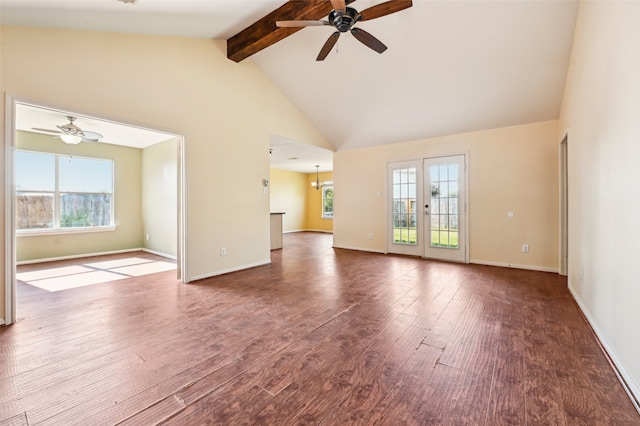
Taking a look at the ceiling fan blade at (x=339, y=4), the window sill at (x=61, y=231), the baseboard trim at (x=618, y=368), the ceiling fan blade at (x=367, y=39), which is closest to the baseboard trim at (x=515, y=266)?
the baseboard trim at (x=618, y=368)

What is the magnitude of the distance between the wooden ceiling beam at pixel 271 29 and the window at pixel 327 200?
7355mm

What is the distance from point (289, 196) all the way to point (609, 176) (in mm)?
9781

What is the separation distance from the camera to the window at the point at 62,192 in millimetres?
5277

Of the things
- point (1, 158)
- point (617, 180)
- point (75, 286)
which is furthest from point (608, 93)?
point (75, 286)

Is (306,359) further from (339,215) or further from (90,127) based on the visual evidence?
(90,127)

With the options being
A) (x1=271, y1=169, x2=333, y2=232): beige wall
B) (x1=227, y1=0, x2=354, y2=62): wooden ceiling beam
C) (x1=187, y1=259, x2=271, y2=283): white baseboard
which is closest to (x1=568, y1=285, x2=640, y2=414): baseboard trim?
(x1=227, y1=0, x2=354, y2=62): wooden ceiling beam

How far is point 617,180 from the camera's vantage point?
1926 mm

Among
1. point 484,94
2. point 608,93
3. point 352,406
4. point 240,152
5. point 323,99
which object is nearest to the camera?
point 352,406

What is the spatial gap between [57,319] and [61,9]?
115 inches

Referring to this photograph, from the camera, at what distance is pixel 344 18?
9.00 feet

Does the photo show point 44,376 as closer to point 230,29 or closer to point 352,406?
point 352,406

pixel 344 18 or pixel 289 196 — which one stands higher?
pixel 344 18

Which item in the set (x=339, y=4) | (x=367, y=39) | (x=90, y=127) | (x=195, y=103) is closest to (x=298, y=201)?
(x=90, y=127)

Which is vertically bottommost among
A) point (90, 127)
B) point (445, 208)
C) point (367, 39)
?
point (445, 208)
